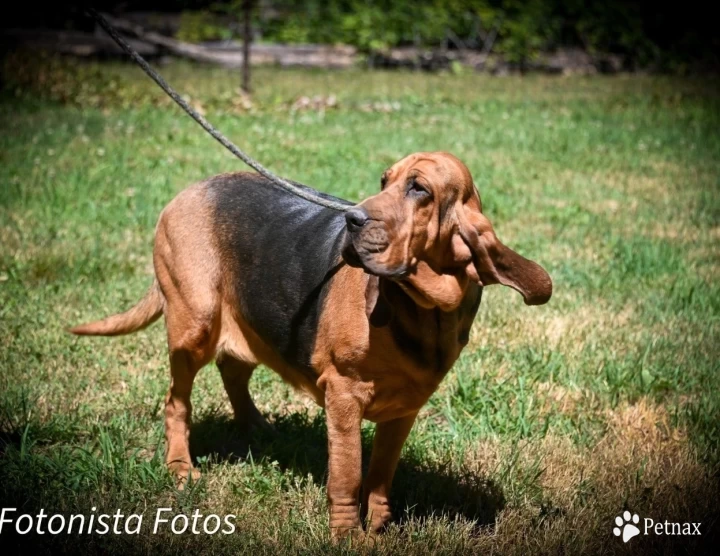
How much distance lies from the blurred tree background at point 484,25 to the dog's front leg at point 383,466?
19.0m

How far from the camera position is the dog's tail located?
4297 mm

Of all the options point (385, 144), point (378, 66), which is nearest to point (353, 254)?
point (385, 144)

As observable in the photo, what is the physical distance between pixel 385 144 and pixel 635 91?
9.03 meters

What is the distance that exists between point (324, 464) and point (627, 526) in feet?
4.86

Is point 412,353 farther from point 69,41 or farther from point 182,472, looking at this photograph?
point 69,41

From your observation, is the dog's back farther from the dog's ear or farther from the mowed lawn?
the mowed lawn

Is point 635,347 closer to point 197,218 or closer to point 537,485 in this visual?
point 537,485

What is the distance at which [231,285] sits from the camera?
3961mm

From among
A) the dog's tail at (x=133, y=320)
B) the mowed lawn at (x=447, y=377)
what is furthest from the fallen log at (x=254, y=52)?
the dog's tail at (x=133, y=320)

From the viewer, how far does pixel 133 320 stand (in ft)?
14.2

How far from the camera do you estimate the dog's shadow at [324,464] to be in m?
3.87

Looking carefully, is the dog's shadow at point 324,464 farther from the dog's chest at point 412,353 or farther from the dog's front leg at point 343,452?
the dog's chest at point 412,353

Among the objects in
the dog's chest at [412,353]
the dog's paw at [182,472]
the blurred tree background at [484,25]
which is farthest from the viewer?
the blurred tree background at [484,25]

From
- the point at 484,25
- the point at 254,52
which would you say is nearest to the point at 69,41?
the point at 254,52
